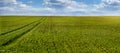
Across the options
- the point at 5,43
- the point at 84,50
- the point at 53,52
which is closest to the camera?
the point at 53,52

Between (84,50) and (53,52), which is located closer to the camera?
(53,52)

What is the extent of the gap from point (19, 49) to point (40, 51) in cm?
241

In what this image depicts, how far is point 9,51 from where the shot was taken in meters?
20.3

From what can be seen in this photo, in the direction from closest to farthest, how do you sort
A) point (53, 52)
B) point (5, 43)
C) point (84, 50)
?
point (53, 52), point (84, 50), point (5, 43)

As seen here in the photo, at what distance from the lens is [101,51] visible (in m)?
20.7

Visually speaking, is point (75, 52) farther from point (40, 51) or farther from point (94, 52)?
point (40, 51)

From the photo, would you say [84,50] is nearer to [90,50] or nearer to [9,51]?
[90,50]

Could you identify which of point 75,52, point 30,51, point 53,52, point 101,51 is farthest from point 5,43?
point 101,51

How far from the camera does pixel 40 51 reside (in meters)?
20.3

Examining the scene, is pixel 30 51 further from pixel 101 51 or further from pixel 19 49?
pixel 101 51

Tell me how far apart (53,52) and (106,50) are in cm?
543

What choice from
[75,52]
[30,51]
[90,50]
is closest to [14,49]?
[30,51]

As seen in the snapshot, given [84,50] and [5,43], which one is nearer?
[84,50]

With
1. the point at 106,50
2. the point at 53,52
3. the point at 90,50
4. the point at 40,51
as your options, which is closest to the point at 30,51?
the point at 40,51
